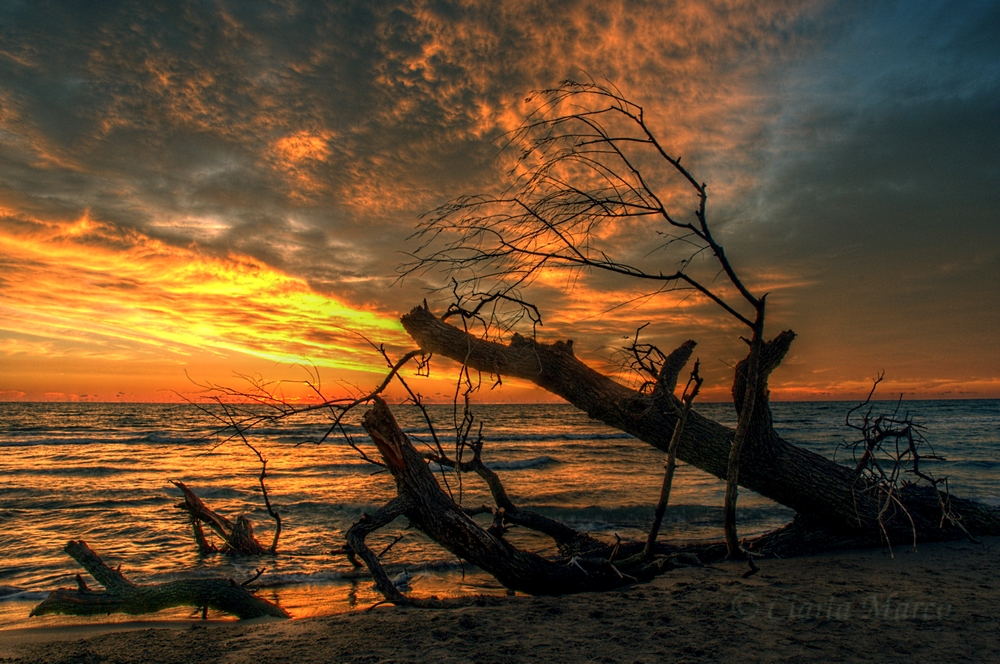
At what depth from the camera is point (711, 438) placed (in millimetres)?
5797

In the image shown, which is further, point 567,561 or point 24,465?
point 24,465

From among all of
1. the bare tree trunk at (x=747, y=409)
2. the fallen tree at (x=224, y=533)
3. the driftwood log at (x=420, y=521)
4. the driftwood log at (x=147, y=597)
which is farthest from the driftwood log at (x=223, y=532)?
the bare tree trunk at (x=747, y=409)

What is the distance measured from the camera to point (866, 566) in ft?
17.6

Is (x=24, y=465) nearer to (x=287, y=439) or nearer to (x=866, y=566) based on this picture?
(x=287, y=439)

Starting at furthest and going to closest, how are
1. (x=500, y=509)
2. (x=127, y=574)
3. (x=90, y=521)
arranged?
(x=90, y=521), (x=127, y=574), (x=500, y=509)

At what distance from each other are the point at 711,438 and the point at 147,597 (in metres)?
5.55

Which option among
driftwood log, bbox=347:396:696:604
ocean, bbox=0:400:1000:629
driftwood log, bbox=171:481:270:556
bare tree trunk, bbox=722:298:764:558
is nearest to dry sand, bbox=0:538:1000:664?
driftwood log, bbox=347:396:696:604

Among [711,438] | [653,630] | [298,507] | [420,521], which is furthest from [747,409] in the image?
[298,507]

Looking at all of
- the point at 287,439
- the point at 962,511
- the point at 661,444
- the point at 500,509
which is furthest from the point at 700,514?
the point at 287,439

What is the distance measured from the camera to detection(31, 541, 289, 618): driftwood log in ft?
15.6

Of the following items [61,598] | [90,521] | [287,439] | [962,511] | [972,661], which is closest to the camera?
[972,661]

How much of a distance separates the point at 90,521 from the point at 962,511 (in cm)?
1412

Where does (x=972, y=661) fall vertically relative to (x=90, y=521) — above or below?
above

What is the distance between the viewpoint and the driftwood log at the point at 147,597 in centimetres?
476
